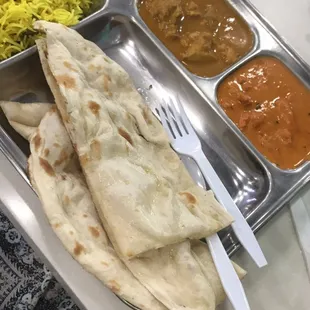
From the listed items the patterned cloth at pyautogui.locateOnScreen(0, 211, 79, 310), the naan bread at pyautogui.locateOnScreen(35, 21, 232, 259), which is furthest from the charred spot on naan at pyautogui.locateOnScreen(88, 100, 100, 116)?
the patterned cloth at pyautogui.locateOnScreen(0, 211, 79, 310)

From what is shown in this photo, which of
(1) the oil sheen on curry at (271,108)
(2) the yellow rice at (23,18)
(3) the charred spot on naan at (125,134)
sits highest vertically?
(2) the yellow rice at (23,18)

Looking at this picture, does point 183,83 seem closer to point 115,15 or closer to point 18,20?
point 115,15

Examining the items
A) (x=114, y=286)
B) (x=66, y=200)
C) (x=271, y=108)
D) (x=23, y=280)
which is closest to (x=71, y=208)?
(x=66, y=200)

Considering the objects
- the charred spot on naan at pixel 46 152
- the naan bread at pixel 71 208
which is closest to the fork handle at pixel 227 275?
the naan bread at pixel 71 208

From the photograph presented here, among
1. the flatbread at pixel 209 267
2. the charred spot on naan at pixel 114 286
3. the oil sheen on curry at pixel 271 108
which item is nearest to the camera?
the charred spot on naan at pixel 114 286

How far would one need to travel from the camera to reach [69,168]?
1687 mm

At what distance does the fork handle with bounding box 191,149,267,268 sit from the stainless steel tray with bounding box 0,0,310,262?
7cm

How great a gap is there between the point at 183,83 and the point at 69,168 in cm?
65

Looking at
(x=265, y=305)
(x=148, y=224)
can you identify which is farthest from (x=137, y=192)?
(x=265, y=305)

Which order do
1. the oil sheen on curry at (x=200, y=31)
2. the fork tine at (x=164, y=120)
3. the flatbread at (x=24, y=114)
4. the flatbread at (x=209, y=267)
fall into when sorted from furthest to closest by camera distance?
the oil sheen on curry at (x=200, y=31), the fork tine at (x=164, y=120), the flatbread at (x=24, y=114), the flatbread at (x=209, y=267)

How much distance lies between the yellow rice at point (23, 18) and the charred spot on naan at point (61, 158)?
51 centimetres

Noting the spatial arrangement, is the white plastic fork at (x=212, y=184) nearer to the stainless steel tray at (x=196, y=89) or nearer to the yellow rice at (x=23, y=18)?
the stainless steel tray at (x=196, y=89)

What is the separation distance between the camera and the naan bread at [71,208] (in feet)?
4.81

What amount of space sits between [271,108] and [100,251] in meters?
0.96
